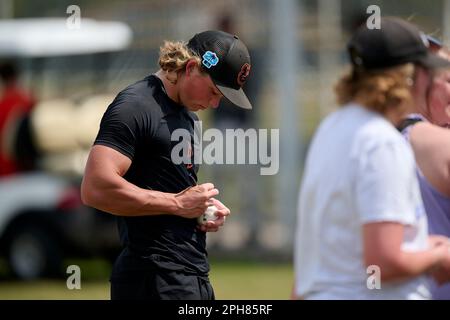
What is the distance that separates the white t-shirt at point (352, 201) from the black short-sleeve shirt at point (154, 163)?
1.28m

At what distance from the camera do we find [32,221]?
12.4 meters

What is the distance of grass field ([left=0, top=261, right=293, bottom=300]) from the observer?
11.0 meters

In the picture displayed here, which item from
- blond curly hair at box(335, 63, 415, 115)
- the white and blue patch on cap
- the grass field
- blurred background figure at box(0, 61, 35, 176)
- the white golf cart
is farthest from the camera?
blurred background figure at box(0, 61, 35, 176)

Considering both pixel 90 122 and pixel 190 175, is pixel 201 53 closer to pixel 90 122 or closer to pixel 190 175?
pixel 190 175

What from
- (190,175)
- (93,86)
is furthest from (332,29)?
(190,175)

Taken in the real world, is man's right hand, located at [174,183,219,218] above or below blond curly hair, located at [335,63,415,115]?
below

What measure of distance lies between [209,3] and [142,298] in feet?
34.7

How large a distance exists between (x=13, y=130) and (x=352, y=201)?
874cm

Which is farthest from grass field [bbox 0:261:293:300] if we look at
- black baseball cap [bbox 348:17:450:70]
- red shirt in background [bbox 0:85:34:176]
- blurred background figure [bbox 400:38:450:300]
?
black baseball cap [bbox 348:17:450:70]

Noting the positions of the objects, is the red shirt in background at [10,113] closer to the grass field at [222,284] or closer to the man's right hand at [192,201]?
the grass field at [222,284]

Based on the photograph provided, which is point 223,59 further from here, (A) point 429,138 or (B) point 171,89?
(A) point 429,138

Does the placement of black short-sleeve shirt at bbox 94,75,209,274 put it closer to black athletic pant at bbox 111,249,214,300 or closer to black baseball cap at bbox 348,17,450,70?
black athletic pant at bbox 111,249,214,300

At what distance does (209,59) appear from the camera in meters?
5.23

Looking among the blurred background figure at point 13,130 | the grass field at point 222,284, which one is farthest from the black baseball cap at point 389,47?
the blurred background figure at point 13,130
